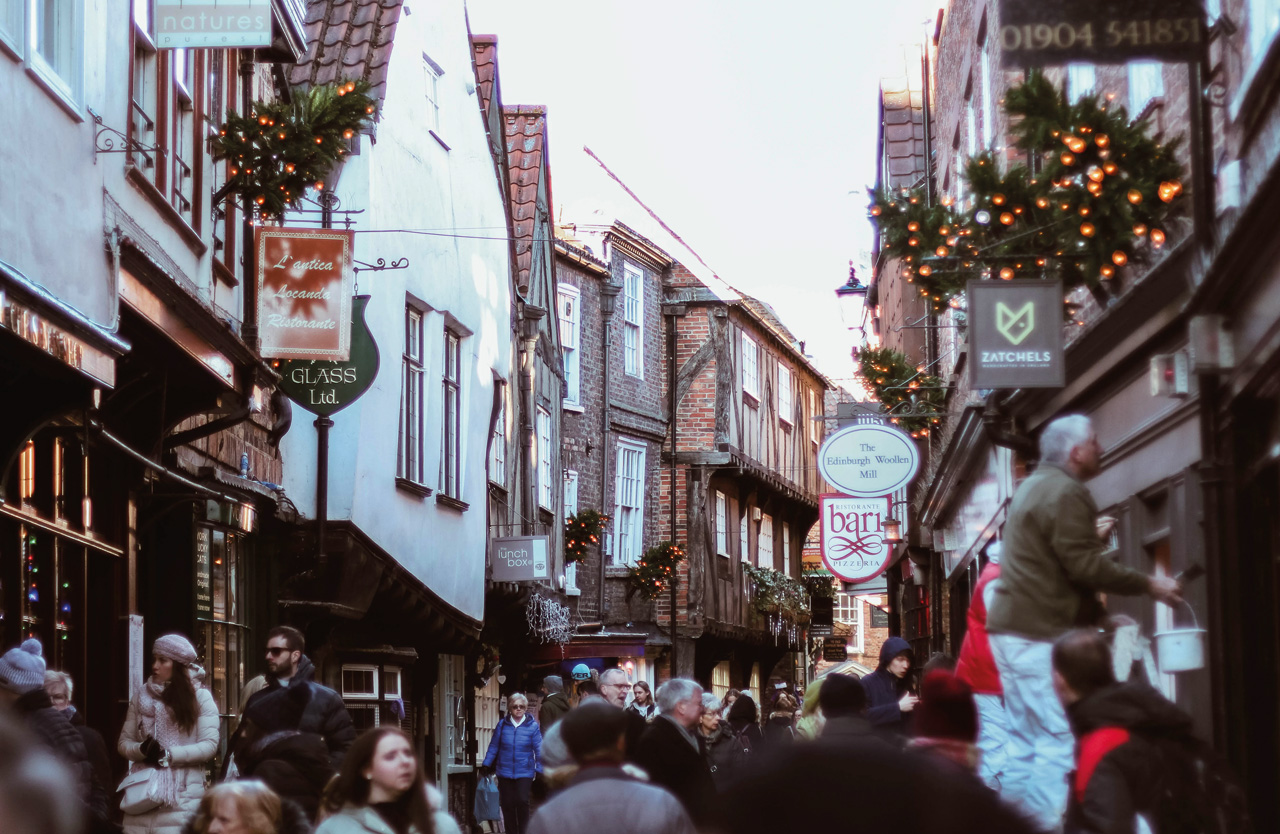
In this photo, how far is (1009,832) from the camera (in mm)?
1542

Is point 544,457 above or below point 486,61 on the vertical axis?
below

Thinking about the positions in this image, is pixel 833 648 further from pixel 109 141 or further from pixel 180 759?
pixel 109 141

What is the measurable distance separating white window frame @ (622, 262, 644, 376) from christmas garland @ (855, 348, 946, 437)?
13.1 m

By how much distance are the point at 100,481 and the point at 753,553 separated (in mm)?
26854

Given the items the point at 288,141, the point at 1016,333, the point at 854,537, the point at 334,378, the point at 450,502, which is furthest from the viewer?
the point at 854,537

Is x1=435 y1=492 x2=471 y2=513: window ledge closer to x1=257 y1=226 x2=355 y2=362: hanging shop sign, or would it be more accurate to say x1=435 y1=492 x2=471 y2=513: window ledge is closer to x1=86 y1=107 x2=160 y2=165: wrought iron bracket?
x1=257 y1=226 x2=355 y2=362: hanging shop sign

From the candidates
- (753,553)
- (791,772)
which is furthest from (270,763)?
(753,553)

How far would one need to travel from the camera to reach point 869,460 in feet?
60.4

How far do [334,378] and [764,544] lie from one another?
25.0 metres

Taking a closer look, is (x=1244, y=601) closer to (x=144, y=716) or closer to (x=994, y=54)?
(x=144, y=716)

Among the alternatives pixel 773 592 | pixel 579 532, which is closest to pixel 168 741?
pixel 579 532


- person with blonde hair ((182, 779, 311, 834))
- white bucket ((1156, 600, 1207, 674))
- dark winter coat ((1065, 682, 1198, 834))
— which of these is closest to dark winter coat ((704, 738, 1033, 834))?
dark winter coat ((1065, 682, 1198, 834))

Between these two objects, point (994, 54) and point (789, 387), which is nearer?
point (994, 54)

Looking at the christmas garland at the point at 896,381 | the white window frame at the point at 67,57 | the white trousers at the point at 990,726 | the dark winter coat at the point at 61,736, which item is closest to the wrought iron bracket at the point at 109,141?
the white window frame at the point at 67,57
